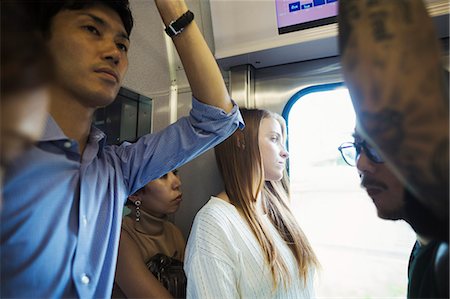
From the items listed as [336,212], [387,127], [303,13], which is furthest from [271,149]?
[387,127]

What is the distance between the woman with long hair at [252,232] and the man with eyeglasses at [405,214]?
566mm

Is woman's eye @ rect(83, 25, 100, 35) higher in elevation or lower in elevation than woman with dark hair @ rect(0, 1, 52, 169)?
higher

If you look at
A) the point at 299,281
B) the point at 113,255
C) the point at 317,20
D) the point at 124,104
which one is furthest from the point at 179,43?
the point at 299,281

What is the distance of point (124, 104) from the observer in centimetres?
157

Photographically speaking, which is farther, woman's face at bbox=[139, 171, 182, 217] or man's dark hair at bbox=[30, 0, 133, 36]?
woman's face at bbox=[139, 171, 182, 217]

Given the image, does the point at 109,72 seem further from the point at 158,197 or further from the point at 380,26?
the point at 158,197

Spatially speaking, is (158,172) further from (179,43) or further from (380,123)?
(380,123)

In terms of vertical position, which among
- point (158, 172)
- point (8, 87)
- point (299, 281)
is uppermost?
point (8, 87)

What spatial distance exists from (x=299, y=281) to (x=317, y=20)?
0.98m

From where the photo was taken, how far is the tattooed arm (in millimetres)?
402

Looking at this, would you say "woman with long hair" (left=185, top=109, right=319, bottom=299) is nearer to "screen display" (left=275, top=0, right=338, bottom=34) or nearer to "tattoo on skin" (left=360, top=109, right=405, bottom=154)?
"screen display" (left=275, top=0, right=338, bottom=34)

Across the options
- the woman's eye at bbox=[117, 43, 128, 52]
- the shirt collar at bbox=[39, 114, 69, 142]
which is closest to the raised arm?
the woman's eye at bbox=[117, 43, 128, 52]

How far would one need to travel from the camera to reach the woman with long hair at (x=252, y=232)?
1.06 metres

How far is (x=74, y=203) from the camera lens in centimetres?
69
